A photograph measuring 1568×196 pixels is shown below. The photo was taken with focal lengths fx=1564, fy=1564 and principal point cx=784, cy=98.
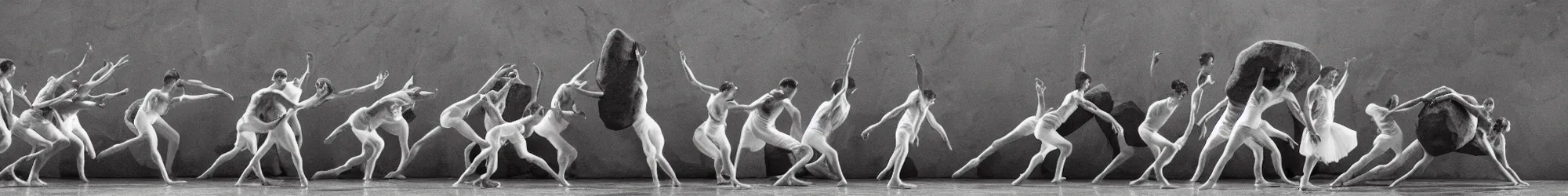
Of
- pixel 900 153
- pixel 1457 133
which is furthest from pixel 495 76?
pixel 1457 133

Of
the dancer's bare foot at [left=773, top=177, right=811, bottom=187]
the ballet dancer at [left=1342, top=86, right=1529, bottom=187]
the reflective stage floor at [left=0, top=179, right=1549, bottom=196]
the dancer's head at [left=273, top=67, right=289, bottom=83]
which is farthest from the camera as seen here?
the dancer's head at [left=273, top=67, right=289, bottom=83]

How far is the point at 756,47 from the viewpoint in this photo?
12.9m

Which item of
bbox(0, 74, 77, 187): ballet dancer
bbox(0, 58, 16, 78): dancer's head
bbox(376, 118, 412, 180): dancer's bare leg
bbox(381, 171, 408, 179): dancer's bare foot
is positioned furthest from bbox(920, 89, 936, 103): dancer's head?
bbox(0, 58, 16, 78): dancer's head

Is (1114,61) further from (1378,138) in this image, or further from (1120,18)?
Answer: (1378,138)

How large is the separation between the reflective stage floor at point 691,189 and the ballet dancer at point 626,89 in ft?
1.09

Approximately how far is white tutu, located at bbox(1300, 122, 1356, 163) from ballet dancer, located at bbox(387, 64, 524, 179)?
524 cm

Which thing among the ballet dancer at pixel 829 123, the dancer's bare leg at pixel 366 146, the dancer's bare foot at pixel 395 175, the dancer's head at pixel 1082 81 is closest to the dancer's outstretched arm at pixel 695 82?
the ballet dancer at pixel 829 123

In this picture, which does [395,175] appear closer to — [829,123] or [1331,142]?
[829,123]

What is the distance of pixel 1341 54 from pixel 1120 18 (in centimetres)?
179

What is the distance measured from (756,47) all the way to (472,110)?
2.36 meters

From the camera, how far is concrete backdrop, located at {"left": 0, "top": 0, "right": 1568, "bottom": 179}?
12773 millimetres

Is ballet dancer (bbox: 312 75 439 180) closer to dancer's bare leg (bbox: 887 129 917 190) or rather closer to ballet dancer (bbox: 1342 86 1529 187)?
dancer's bare leg (bbox: 887 129 917 190)

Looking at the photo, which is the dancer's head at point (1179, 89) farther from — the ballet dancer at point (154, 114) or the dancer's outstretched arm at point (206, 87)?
the ballet dancer at point (154, 114)

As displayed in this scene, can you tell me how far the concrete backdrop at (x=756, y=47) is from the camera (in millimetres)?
12773
